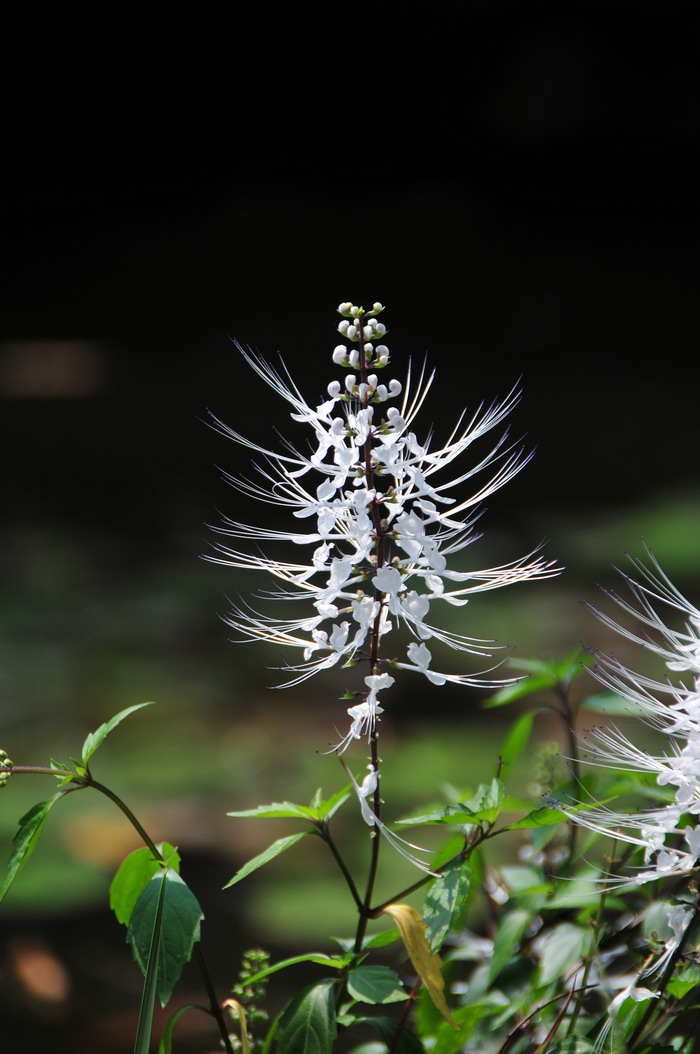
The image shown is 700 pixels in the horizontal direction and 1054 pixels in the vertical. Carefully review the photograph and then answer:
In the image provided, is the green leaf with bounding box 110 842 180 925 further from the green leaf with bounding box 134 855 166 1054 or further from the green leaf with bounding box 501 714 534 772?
the green leaf with bounding box 501 714 534 772

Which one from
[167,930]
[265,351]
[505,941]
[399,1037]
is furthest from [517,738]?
[265,351]

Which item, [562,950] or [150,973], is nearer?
[150,973]

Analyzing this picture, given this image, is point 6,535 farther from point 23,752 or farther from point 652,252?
point 652,252

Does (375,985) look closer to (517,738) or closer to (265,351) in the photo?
(517,738)

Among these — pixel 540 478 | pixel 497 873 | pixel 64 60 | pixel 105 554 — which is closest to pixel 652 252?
pixel 540 478

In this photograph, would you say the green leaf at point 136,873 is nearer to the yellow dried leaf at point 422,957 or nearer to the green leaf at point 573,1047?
the yellow dried leaf at point 422,957

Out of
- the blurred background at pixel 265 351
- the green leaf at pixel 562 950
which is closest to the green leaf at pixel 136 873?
the green leaf at pixel 562 950

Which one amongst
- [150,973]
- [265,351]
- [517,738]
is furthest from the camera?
[265,351]
